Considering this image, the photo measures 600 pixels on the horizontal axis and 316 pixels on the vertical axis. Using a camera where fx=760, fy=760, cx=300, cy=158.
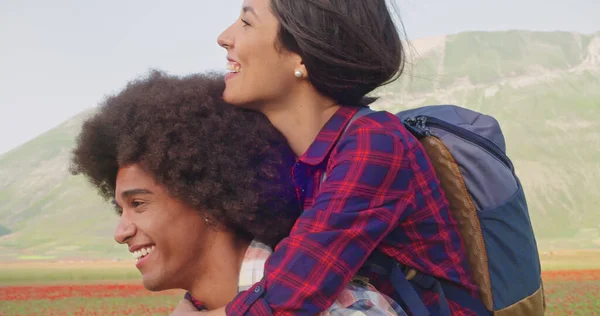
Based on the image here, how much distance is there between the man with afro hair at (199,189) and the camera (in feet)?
10.1

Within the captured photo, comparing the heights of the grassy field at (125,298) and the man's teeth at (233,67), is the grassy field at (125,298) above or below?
below

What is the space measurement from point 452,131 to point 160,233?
4.12 ft

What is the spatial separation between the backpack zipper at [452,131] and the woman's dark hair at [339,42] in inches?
10.1

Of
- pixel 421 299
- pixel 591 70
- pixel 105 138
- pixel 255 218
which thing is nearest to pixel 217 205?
pixel 255 218

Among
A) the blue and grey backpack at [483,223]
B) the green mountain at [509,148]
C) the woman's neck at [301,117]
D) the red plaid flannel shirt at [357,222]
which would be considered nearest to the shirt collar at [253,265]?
the red plaid flannel shirt at [357,222]

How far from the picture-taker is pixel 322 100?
127 inches

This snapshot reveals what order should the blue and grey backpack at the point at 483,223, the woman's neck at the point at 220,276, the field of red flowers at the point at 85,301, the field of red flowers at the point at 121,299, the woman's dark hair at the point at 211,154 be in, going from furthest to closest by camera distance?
the field of red flowers at the point at 85,301 → the field of red flowers at the point at 121,299 → the woman's neck at the point at 220,276 → the woman's dark hair at the point at 211,154 → the blue and grey backpack at the point at 483,223

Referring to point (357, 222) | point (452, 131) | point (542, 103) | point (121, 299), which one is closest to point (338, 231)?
point (357, 222)

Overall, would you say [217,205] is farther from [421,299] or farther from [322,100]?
[421,299]

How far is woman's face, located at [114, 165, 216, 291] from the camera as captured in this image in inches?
122

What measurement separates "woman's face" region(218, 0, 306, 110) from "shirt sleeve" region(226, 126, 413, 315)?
48 cm

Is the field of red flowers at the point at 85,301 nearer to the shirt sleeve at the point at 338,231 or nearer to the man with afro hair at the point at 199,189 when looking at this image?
the man with afro hair at the point at 199,189

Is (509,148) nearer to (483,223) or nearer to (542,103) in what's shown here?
(542,103)

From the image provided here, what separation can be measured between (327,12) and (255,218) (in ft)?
2.91
